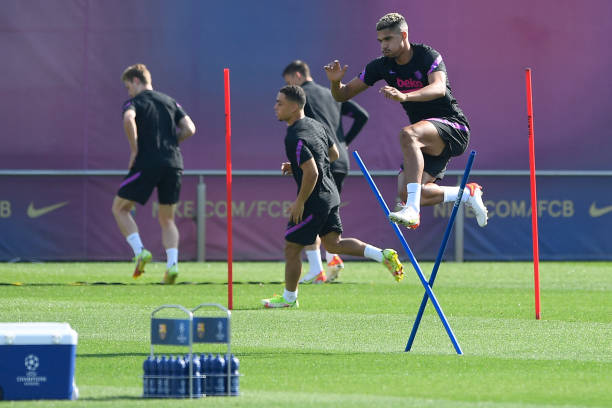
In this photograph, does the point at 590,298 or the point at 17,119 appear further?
the point at 17,119

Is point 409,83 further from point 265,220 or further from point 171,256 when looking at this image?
point 265,220

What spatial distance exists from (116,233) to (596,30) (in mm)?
7666

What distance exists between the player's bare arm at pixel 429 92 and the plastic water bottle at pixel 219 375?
2885 millimetres

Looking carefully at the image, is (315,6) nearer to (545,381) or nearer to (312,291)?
(312,291)

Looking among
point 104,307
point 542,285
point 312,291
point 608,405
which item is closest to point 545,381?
point 608,405

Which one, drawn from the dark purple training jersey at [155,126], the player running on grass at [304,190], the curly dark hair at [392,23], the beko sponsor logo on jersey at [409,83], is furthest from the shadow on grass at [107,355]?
the dark purple training jersey at [155,126]

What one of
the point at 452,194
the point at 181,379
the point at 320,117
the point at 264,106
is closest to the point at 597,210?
the point at 264,106

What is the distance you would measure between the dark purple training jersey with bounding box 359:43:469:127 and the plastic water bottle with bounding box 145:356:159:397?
389 cm

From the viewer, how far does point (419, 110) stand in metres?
10.4

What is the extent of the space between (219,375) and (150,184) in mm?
9144

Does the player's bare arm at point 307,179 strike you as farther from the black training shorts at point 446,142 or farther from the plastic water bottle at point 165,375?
the plastic water bottle at point 165,375

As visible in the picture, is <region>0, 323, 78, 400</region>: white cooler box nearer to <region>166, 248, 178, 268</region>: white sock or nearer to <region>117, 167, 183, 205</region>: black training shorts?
<region>166, 248, 178, 268</region>: white sock

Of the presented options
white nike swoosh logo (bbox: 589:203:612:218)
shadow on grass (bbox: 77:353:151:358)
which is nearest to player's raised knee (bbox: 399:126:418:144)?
shadow on grass (bbox: 77:353:151:358)

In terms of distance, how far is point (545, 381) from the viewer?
7555 mm
